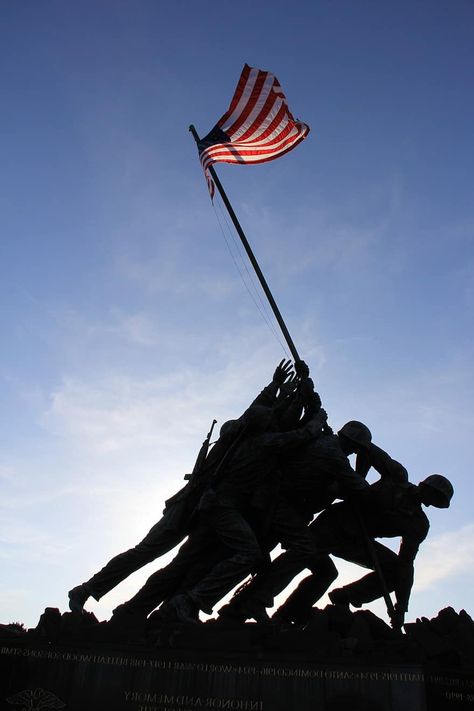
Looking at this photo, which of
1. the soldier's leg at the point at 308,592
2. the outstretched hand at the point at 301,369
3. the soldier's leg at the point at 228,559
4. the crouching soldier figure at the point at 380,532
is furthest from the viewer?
the outstretched hand at the point at 301,369

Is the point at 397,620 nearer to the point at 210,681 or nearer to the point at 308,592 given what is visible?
the point at 308,592

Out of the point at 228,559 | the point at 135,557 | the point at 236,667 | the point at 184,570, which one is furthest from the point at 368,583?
the point at 135,557

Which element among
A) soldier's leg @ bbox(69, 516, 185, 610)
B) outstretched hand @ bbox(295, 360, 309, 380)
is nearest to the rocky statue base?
soldier's leg @ bbox(69, 516, 185, 610)

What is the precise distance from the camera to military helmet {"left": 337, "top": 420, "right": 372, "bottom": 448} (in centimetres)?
1138

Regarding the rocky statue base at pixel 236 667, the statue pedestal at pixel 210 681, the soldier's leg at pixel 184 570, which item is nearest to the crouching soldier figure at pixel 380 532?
the rocky statue base at pixel 236 667

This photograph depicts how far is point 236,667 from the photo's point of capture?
8.47 metres

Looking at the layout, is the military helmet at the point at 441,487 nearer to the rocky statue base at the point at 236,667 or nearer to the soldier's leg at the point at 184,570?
the rocky statue base at the point at 236,667

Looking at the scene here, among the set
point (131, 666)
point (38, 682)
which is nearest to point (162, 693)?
point (131, 666)

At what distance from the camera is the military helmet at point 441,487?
10562mm

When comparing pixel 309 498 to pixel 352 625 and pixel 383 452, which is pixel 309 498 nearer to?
pixel 383 452

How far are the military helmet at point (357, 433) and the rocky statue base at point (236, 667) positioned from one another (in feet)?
9.23

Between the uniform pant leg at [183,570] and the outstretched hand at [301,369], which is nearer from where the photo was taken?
the uniform pant leg at [183,570]

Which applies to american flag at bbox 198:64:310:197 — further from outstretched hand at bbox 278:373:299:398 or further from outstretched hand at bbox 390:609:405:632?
outstretched hand at bbox 390:609:405:632

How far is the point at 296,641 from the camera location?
8.68m
